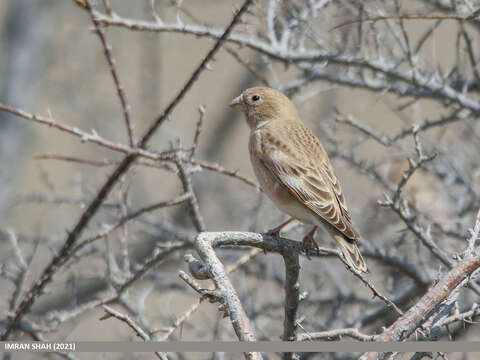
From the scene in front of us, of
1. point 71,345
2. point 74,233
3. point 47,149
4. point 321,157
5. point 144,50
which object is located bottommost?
point 71,345

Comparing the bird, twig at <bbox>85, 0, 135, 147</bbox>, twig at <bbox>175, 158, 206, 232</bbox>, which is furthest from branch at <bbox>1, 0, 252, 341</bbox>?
the bird

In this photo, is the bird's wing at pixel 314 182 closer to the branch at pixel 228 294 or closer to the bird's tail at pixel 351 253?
the bird's tail at pixel 351 253

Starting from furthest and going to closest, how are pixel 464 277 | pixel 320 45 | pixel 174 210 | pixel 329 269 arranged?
pixel 174 210
pixel 329 269
pixel 320 45
pixel 464 277

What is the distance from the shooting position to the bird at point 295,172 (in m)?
3.59

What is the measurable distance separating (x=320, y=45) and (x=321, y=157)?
67 centimetres

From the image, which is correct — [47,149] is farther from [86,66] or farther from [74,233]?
[74,233]

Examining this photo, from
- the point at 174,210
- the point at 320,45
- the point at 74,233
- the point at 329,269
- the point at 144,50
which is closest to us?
the point at 74,233

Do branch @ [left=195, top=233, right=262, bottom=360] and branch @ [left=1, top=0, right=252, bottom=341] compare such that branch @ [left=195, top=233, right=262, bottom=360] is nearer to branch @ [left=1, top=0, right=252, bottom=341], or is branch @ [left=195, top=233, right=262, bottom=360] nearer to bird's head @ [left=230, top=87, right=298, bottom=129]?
branch @ [left=1, top=0, right=252, bottom=341]

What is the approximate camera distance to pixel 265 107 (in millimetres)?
4578

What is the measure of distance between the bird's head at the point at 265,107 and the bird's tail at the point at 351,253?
1.25m

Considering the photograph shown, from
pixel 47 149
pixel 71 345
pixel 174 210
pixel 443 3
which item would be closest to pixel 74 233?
pixel 71 345

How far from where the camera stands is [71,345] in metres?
3.09

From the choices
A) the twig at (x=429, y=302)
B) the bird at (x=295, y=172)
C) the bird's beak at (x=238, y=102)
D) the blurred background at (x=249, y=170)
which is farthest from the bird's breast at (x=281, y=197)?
the twig at (x=429, y=302)

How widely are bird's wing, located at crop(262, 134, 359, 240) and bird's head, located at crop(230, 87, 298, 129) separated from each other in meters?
0.46
